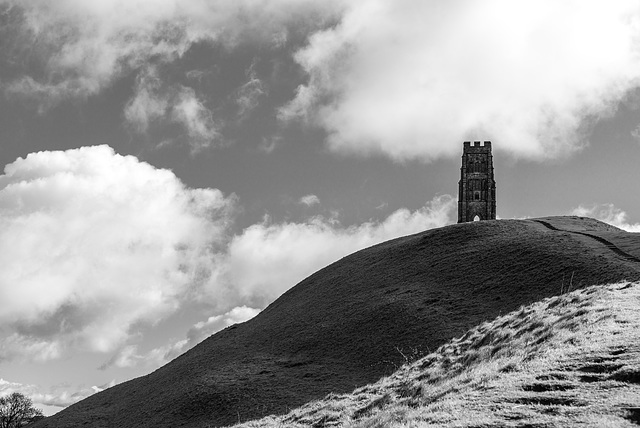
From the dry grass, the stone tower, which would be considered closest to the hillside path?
the dry grass

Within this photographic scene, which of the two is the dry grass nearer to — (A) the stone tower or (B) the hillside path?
(B) the hillside path

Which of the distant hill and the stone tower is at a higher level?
the stone tower

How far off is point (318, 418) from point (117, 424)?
87.4ft

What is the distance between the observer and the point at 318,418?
27.3m

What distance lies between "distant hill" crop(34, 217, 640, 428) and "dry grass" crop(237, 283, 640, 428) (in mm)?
11483

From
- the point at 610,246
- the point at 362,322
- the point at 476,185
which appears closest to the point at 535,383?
the point at 362,322

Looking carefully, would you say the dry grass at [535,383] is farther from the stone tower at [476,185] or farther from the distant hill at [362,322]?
the stone tower at [476,185]

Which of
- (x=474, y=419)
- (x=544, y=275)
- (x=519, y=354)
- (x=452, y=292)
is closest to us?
(x=474, y=419)

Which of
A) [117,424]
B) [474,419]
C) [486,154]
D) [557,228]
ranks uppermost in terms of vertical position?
[486,154]

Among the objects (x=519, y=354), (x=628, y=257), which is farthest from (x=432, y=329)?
(x=519, y=354)

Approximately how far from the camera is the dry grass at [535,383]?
51.2ft

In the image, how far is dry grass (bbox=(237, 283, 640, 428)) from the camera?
15.6m

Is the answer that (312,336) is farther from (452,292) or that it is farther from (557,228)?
(557,228)

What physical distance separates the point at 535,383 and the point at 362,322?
36026 millimetres
